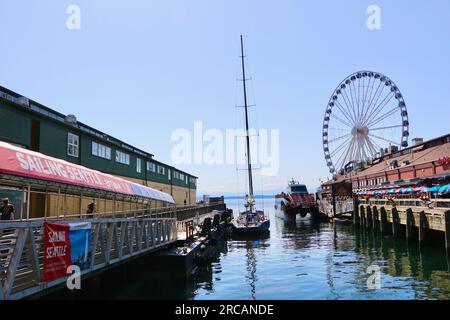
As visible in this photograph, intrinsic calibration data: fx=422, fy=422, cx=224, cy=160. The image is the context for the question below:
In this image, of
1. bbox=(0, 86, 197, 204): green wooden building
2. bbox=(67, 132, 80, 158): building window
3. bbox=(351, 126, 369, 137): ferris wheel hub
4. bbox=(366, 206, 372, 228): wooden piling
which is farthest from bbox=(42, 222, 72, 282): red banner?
bbox=(351, 126, 369, 137): ferris wheel hub

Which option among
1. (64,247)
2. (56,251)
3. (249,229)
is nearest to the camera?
(56,251)

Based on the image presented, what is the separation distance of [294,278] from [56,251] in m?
13.5

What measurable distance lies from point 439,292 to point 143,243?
13.2 meters

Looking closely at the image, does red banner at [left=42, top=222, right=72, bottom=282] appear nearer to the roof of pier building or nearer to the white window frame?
the white window frame

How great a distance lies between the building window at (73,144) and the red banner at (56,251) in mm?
17055

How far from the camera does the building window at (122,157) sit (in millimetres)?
36625

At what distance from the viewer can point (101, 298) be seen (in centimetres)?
1698

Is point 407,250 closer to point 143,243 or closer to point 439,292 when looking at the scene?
point 439,292

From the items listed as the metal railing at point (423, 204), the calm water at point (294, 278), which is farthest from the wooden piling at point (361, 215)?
the calm water at point (294, 278)

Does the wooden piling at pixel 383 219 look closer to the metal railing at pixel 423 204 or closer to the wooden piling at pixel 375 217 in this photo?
the metal railing at pixel 423 204

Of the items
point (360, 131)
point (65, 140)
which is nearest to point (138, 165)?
point (65, 140)

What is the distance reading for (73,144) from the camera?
2789 centimetres

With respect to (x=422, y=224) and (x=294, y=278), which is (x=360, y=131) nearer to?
(x=422, y=224)

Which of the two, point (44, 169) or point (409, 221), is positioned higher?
point (44, 169)
